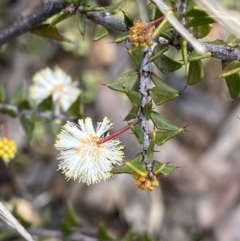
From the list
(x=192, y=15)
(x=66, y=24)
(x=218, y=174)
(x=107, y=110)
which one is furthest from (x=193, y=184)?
(x=192, y=15)

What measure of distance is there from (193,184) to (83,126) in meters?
1.93

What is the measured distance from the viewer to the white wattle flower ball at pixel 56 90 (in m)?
2.14

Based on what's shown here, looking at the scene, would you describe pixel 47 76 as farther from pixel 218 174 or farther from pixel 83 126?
pixel 218 174

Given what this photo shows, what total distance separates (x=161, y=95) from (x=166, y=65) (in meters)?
0.08

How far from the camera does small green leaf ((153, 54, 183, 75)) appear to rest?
1.18 m

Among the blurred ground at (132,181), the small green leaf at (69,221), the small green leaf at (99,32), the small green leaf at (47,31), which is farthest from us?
the blurred ground at (132,181)

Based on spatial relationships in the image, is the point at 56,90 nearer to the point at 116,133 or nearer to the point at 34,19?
the point at 34,19

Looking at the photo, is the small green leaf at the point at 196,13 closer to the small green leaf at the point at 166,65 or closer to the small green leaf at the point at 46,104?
the small green leaf at the point at 166,65

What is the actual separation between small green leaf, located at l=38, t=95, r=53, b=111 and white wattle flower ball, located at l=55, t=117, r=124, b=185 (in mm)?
645

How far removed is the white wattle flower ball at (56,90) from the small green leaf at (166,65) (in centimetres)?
96

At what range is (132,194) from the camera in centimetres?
303

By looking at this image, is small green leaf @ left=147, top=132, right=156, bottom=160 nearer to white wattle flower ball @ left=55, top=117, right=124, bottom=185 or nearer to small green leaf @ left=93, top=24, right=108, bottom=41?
white wattle flower ball @ left=55, top=117, right=124, bottom=185

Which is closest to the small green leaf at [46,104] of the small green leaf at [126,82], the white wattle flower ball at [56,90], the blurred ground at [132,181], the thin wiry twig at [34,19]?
the white wattle flower ball at [56,90]

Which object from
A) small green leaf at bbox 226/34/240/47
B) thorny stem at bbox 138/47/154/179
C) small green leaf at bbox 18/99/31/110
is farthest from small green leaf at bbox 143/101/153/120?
small green leaf at bbox 18/99/31/110
